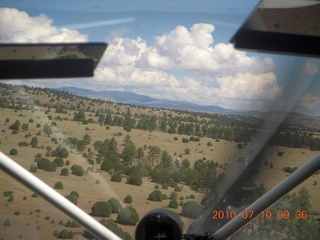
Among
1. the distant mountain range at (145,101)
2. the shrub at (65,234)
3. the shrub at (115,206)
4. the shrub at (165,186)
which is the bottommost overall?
the shrub at (65,234)

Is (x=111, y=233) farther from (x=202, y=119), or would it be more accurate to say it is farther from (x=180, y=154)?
(x=202, y=119)

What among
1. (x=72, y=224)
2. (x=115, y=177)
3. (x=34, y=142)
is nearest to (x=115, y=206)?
(x=115, y=177)

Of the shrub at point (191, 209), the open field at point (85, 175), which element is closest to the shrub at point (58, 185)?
the open field at point (85, 175)

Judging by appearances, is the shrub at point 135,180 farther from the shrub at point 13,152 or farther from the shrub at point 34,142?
the shrub at point 13,152

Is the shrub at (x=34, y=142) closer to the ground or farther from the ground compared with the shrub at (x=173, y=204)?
farther from the ground

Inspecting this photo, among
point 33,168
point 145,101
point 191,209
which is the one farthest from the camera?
point 145,101

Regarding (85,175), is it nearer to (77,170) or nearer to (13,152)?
(77,170)
